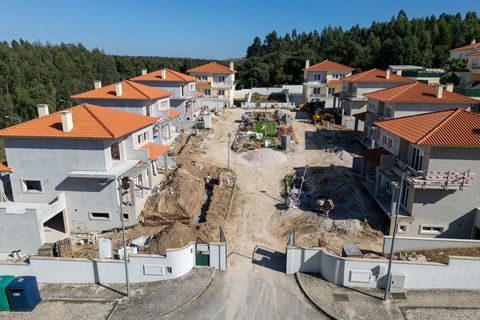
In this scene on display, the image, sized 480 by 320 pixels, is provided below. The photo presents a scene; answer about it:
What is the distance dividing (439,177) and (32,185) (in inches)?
1142

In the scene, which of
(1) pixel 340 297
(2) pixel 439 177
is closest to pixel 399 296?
(1) pixel 340 297

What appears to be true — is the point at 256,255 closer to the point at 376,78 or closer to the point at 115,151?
the point at 115,151

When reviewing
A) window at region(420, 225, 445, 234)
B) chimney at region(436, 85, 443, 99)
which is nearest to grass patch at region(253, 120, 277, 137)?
chimney at region(436, 85, 443, 99)

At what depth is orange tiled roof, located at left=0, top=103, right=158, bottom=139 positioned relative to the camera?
2478cm

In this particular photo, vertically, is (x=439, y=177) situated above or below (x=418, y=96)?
below

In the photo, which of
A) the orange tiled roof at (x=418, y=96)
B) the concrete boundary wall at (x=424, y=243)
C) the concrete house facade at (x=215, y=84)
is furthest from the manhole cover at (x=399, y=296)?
the concrete house facade at (x=215, y=84)

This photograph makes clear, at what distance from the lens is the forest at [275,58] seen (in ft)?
232

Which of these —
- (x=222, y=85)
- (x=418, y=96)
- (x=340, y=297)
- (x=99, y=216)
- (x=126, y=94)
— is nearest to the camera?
(x=340, y=297)

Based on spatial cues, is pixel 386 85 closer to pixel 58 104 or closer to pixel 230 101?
pixel 230 101

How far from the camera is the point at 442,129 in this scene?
2412 cm

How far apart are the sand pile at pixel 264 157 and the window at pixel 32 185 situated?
71.8ft

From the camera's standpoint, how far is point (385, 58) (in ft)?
318

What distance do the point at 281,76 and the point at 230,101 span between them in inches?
1210

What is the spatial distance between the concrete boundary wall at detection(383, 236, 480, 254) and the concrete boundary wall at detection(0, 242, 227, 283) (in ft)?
41.0
